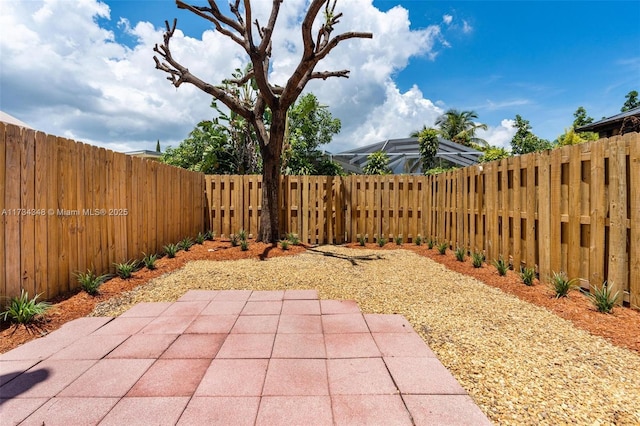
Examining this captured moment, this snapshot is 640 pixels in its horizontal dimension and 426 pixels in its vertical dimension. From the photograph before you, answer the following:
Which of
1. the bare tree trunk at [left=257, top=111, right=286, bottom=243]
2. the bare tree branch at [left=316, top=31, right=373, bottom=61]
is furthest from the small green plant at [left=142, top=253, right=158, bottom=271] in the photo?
the bare tree branch at [left=316, top=31, right=373, bottom=61]

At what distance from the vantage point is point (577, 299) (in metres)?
3.39

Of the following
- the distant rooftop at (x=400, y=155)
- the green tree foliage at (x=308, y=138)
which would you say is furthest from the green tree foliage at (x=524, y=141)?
the green tree foliage at (x=308, y=138)

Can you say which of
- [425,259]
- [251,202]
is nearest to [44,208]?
[251,202]

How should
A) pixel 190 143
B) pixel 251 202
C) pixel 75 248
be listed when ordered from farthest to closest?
pixel 190 143
pixel 251 202
pixel 75 248

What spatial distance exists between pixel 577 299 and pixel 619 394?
1920 millimetres

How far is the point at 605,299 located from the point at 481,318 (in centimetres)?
127

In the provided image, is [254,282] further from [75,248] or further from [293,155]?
[293,155]

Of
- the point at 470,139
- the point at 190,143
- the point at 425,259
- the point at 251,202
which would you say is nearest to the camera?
the point at 425,259

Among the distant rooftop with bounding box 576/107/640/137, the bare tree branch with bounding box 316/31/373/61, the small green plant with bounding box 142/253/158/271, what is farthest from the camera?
the distant rooftop with bounding box 576/107/640/137

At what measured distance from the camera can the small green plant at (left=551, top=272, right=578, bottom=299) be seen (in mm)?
3508

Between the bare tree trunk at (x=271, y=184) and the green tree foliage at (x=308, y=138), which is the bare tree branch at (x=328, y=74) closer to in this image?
the bare tree trunk at (x=271, y=184)

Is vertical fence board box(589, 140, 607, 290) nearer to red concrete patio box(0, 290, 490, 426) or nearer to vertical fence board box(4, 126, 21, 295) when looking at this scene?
red concrete patio box(0, 290, 490, 426)

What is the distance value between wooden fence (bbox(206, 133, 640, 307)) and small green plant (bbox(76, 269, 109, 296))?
168 inches

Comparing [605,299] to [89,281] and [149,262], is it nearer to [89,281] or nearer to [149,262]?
[89,281]
